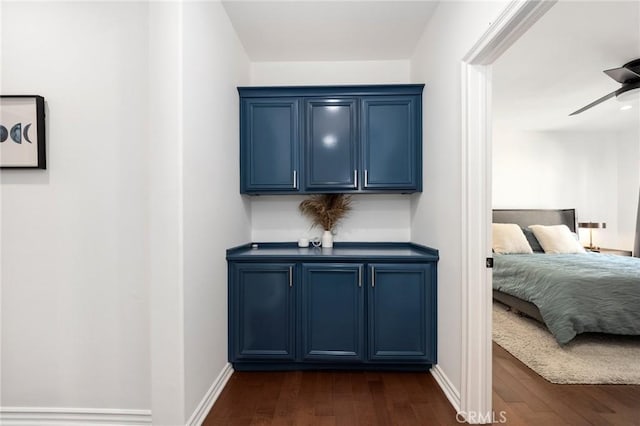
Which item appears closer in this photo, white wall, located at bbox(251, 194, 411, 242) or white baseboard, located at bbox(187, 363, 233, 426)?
white baseboard, located at bbox(187, 363, 233, 426)

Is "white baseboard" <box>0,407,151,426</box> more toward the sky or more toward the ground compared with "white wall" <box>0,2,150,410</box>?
more toward the ground

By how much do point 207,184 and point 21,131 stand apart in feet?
3.50

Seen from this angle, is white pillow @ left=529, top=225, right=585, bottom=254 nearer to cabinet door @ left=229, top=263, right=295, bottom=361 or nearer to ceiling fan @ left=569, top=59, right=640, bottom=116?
ceiling fan @ left=569, top=59, right=640, bottom=116

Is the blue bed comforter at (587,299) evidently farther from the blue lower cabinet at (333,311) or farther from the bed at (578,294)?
the blue lower cabinet at (333,311)

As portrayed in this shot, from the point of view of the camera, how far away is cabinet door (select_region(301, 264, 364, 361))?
2453 millimetres

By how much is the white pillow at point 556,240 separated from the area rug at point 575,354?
1.67 m

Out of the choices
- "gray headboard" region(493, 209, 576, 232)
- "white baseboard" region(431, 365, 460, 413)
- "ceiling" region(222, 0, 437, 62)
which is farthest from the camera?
"gray headboard" region(493, 209, 576, 232)

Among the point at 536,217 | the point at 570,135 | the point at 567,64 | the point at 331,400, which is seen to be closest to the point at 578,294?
the point at 567,64

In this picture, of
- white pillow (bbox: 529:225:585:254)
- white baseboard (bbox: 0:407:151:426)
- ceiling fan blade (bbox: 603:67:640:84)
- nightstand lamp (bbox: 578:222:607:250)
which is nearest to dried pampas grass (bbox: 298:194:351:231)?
white baseboard (bbox: 0:407:151:426)

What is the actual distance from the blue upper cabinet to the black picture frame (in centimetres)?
136

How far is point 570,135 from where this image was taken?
5527mm

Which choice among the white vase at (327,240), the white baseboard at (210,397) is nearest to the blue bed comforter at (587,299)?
the white vase at (327,240)

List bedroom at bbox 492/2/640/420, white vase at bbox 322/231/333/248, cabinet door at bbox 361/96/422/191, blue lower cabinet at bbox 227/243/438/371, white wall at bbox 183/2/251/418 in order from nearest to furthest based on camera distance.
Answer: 1. white wall at bbox 183/2/251/418
2. blue lower cabinet at bbox 227/243/438/371
3. bedroom at bbox 492/2/640/420
4. cabinet door at bbox 361/96/422/191
5. white vase at bbox 322/231/333/248

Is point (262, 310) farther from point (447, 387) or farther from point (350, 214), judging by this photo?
point (447, 387)
